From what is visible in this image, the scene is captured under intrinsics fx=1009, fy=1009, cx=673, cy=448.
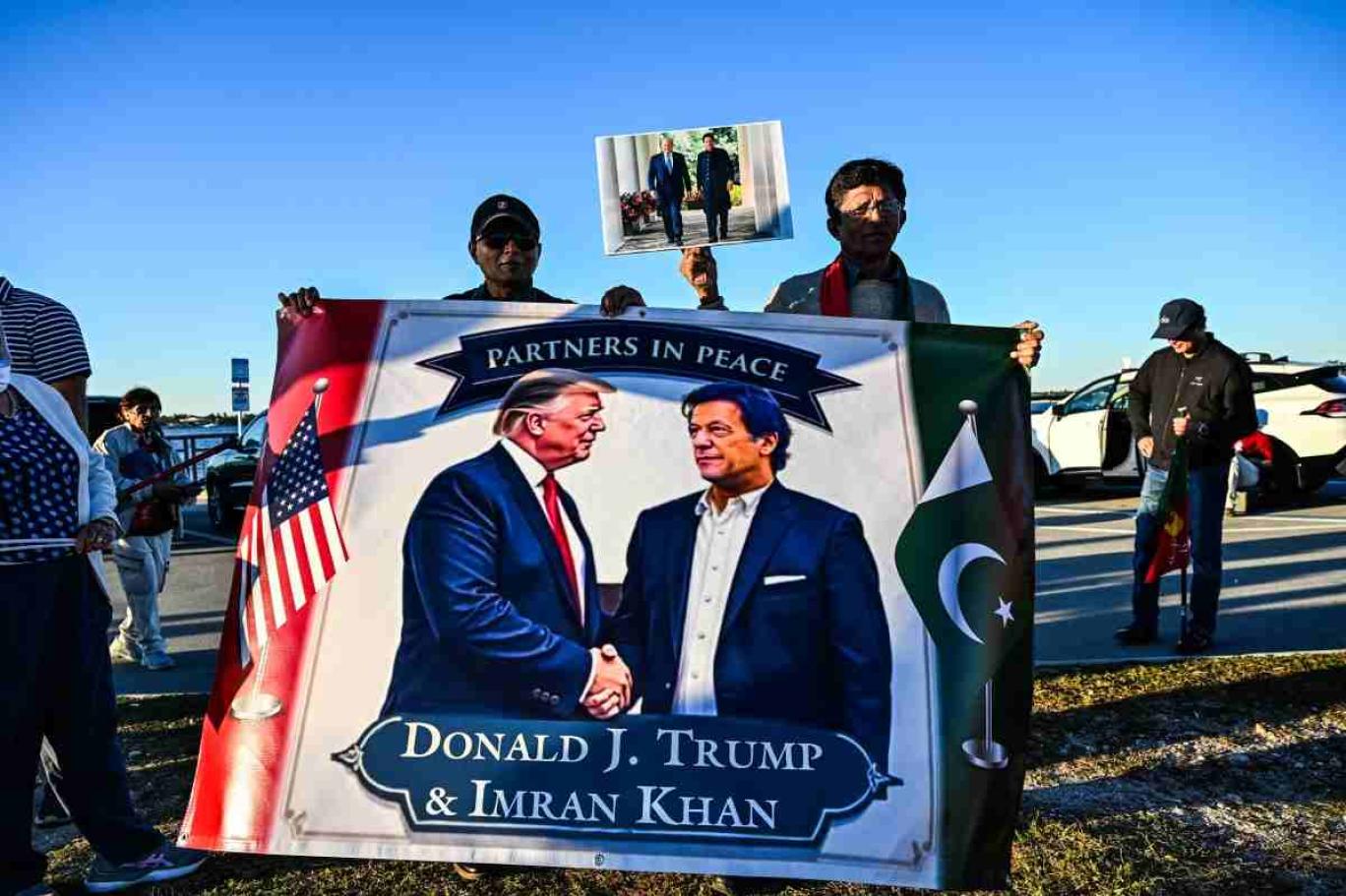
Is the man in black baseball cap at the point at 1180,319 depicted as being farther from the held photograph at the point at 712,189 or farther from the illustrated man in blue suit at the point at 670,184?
the illustrated man in blue suit at the point at 670,184

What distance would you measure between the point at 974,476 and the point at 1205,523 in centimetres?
366

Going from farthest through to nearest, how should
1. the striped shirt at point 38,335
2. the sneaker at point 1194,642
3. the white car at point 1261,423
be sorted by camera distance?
the white car at point 1261,423
the sneaker at point 1194,642
the striped shirt at point 38,335

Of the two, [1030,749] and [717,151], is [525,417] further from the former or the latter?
[1030,749]

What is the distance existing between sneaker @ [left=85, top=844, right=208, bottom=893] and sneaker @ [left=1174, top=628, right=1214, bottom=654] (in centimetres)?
510

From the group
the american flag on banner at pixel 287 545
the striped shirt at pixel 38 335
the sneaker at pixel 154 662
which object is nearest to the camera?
the american flag on banner at pixel 287 545

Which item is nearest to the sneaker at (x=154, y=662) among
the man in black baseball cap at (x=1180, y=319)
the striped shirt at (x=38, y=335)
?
the striped shirt at (x=38, y=335)

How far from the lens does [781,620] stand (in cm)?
272

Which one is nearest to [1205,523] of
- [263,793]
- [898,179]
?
[898,179]

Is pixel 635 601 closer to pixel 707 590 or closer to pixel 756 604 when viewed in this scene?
pixel 707 590

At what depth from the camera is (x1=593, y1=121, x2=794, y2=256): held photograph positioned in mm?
4418

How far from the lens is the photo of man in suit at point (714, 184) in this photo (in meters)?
4.38

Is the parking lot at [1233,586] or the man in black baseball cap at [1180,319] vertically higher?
the man in black baseball cap at [1180,319]

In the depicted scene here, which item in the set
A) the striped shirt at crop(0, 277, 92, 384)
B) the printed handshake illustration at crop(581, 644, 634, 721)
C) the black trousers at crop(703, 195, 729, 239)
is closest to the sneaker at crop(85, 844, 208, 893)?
the printed handshake illustration at crop(581, 644, 634, 721)

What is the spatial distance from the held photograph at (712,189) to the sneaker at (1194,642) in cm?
338
